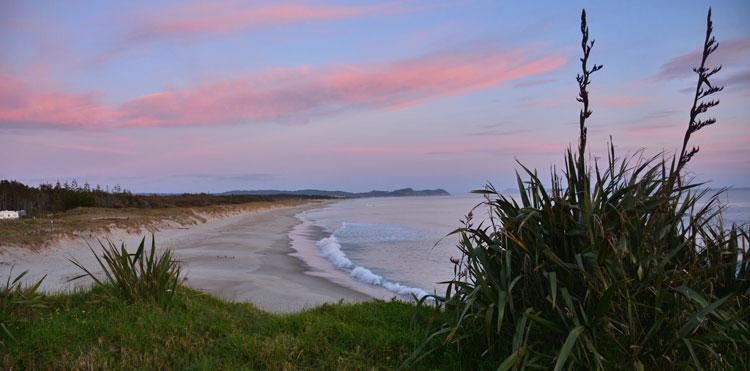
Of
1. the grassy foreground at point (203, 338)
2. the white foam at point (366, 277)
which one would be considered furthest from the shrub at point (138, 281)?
the white foam at point (366, 277)

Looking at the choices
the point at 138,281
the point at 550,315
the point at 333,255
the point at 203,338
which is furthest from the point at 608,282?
the point at 333,255

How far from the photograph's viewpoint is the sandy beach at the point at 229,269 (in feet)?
29.9

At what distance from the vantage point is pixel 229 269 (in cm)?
1250

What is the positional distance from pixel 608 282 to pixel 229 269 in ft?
35.4

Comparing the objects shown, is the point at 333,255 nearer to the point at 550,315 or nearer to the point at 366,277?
the point at 366,277

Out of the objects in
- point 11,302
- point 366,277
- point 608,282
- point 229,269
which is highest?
point 608,282

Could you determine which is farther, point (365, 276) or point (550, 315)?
point (365, 276)

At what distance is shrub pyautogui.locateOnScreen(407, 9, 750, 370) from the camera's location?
132 inches

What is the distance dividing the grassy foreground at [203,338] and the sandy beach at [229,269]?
95.6 inches

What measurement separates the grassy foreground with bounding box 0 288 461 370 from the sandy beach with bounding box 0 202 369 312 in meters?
2.43

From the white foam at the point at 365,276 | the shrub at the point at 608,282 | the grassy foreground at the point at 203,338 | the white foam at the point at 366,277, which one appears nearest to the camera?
the shrub at the point at 608,282

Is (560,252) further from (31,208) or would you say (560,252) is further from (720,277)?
(31,208)

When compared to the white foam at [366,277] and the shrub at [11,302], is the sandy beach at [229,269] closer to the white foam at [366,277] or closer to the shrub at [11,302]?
the white foam at [366,277]

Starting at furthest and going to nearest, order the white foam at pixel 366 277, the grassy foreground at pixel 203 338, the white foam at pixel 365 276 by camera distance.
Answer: the white foam at pixel 366 277
the white foam at pixel 365 276
the grassy foreground at pixel 203 338
